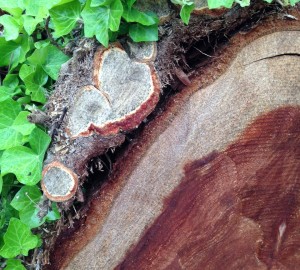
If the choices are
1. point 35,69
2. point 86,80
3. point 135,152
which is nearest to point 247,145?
point 135,152

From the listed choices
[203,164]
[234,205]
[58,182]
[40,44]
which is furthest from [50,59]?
[234,205]

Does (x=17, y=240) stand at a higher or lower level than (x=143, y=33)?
lower

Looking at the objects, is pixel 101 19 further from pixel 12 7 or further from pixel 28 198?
pixel 28 198

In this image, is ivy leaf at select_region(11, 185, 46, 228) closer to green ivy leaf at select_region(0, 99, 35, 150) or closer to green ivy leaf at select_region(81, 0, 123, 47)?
green ivy leaf at select_region(0, 99, 35, 150)

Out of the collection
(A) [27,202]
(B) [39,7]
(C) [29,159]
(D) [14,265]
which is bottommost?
(D) [14,265]

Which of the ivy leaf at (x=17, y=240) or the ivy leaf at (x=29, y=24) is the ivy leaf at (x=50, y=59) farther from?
the ivy leaf at (x=17, y=240)

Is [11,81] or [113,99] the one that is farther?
[11,81]
